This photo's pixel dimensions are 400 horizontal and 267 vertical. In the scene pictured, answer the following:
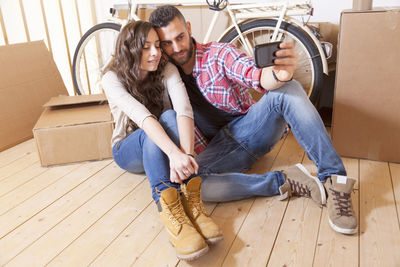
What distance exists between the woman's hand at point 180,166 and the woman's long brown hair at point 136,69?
0.33 metres

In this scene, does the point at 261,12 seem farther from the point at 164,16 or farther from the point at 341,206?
the point at 341,206

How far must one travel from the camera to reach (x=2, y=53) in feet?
6.48

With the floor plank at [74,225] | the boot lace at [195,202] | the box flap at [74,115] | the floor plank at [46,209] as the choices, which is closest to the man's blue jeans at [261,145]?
the boot lace at [195,202]

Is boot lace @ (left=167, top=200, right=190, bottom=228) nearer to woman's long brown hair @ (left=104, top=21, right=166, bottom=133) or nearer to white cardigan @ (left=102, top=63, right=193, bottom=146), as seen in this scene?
white cardigan @ (left=102, top=63, right=193, bottom=146)

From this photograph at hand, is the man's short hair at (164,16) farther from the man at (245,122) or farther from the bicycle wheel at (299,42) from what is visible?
the bicycle wheel at (299,42)

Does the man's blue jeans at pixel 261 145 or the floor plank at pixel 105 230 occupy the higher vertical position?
the man's blue jeans at pixel 261 145

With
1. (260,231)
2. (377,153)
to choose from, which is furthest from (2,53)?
(377,153)

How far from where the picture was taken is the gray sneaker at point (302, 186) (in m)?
1.25

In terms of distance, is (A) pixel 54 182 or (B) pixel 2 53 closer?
(A) pixel 54 182

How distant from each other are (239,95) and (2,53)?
1451 millimetres

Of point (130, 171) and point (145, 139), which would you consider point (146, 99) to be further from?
point (130, 171)

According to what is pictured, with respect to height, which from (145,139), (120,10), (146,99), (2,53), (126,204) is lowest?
(126,204)

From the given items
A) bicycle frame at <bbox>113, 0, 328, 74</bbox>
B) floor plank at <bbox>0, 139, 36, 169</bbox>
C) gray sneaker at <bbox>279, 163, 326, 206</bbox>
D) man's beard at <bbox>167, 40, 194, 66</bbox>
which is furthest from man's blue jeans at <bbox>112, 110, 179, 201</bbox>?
bicycle frame at <bbox>113, 0, 328, 74</bbox>

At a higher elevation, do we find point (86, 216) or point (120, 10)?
point (120, 10)
